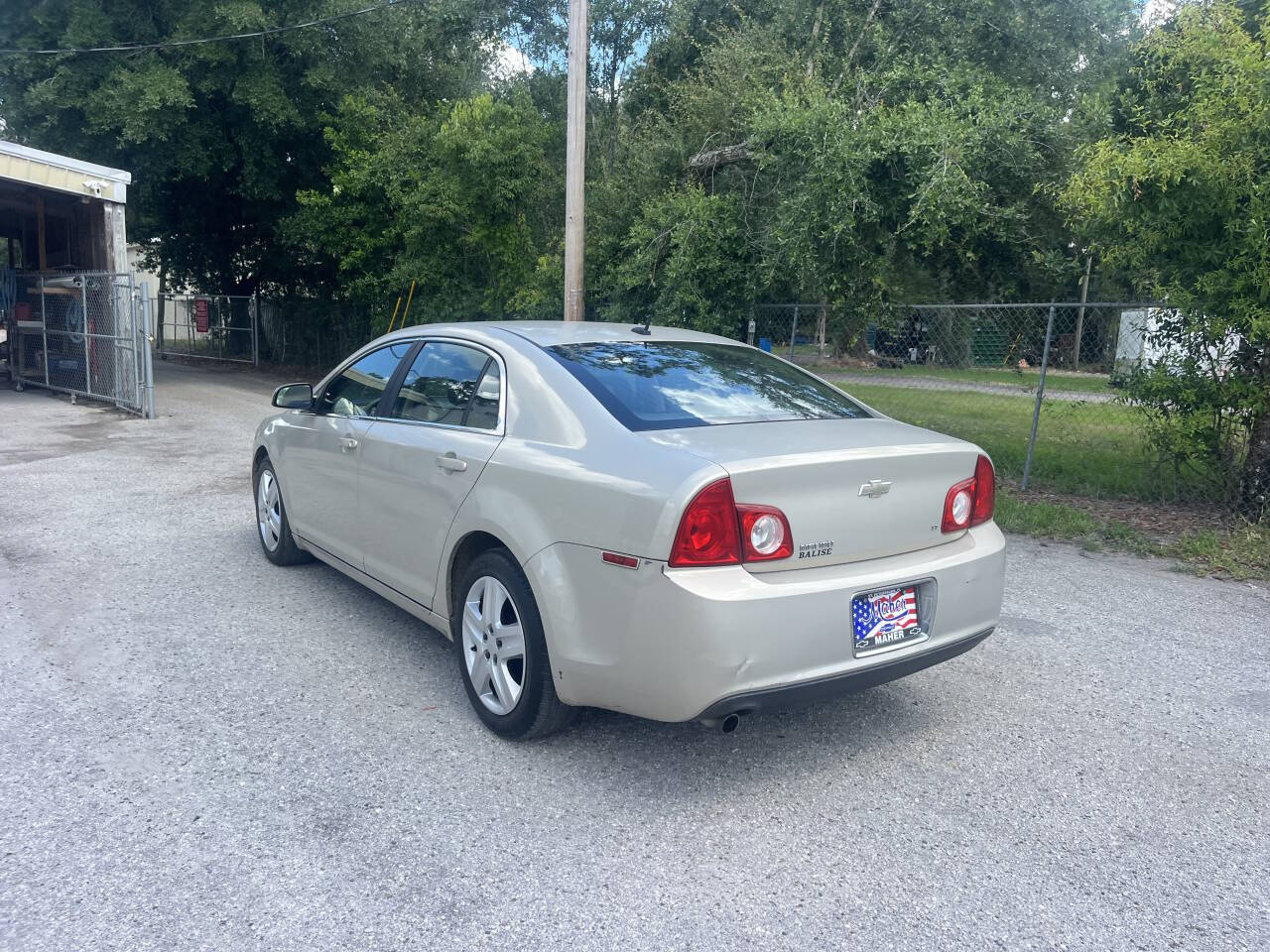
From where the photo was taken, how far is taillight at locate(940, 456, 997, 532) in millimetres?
3893

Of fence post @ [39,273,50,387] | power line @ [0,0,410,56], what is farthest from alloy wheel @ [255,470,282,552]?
power line @ [0,0,410,56]

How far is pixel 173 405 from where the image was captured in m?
16.0

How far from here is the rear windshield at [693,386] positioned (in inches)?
154

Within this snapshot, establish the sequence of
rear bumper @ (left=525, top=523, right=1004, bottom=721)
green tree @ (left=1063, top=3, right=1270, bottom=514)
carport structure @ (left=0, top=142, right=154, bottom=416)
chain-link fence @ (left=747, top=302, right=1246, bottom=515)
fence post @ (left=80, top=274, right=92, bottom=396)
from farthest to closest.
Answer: fence post @ (left=80, top=274, right=92, bottom=396), carport structure @ (left=0, top=142, right=154, bottom=416), chain-link fence @ (left=747, top=302, right=1246, bottom=515), green tree @ (left=1063, top=3, right=1270, bottom=514), rear bumper @ (left=525, top=523, right=1004, bottom=721)

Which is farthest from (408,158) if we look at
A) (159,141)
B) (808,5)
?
(808,5)

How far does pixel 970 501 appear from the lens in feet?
13.1

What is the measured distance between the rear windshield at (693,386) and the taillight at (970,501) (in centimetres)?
61

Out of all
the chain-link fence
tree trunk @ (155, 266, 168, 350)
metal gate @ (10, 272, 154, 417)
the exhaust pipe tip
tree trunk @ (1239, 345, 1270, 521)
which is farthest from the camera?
tree trunk @ (155, 266, 168, 350)

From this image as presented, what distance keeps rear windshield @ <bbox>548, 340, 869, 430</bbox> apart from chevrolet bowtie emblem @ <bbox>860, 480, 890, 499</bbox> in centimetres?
60

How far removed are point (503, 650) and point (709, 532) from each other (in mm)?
1125

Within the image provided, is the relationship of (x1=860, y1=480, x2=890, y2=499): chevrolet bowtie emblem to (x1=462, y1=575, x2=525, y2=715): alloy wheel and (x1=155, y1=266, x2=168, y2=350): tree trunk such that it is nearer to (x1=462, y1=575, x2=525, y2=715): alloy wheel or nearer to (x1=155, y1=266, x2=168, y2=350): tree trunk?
(x1=462, y1=575, x2=525, y2=715): alloy wheel

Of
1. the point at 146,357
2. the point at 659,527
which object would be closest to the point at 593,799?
the point at 659,527

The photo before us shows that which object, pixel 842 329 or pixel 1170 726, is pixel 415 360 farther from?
pixel 842 329

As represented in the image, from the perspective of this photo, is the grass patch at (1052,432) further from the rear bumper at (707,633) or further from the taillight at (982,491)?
the rear bumper at (707,633)
